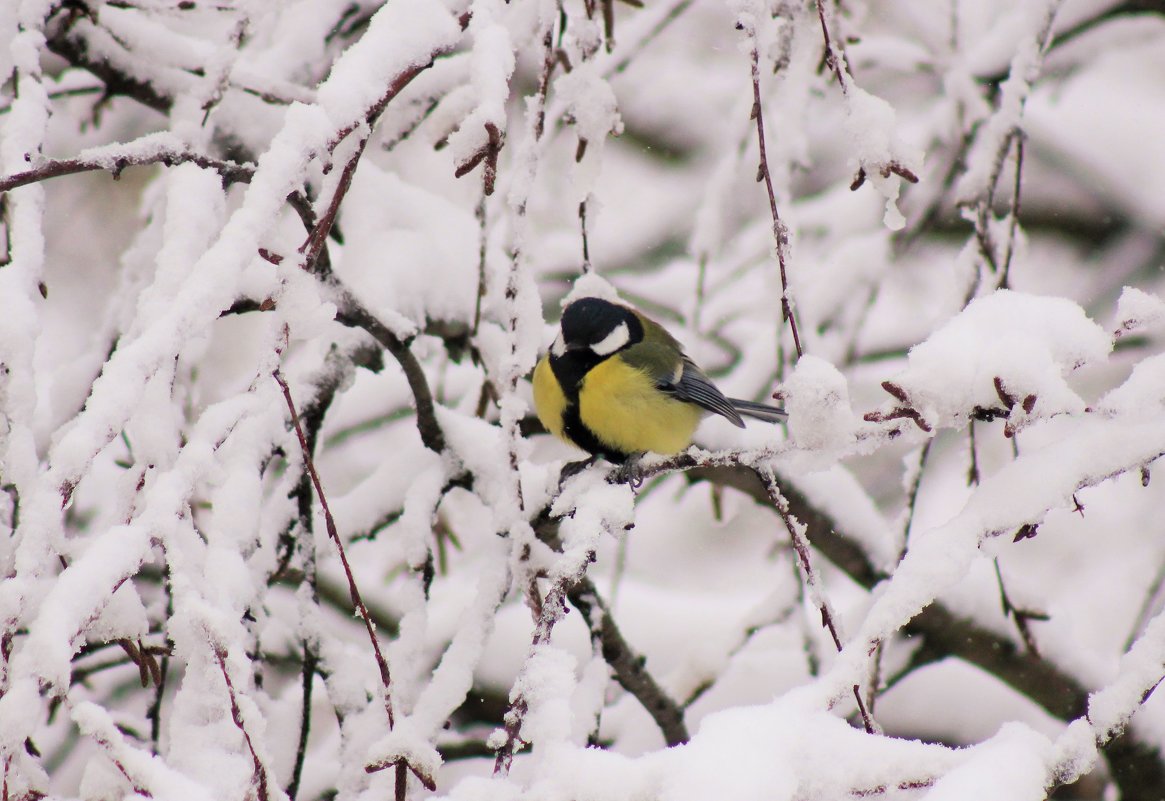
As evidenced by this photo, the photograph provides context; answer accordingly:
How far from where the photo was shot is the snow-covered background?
1011mm

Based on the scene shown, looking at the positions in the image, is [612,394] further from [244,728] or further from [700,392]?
[244,728]

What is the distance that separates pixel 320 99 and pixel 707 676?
7.35 ft

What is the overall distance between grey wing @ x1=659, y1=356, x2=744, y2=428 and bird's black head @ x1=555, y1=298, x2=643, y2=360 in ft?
0.70

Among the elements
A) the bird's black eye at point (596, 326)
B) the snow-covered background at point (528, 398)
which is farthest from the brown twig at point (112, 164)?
the bird's black eye at point (596, 326)

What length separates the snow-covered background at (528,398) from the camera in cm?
101

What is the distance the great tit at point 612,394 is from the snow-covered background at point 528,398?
0.14 meters

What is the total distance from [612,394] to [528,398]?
1.41 feet

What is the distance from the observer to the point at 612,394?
310 cm

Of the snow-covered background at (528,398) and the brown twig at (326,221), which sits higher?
the brown twig at (326,221)

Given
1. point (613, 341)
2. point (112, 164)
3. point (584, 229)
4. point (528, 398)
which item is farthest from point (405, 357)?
point (528, 398)

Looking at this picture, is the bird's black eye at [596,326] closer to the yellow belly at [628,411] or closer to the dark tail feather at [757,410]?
the yellow belly at [628,411]

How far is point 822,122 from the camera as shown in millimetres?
5496

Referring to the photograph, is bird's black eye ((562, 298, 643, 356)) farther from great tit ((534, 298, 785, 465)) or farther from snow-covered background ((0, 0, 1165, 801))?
snow-covered background ((0, 0, 1165, 801))

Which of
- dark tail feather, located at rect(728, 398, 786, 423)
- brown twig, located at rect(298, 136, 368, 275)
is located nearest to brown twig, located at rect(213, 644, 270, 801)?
brown twig, located at rect(298, 136, 368, 275)
